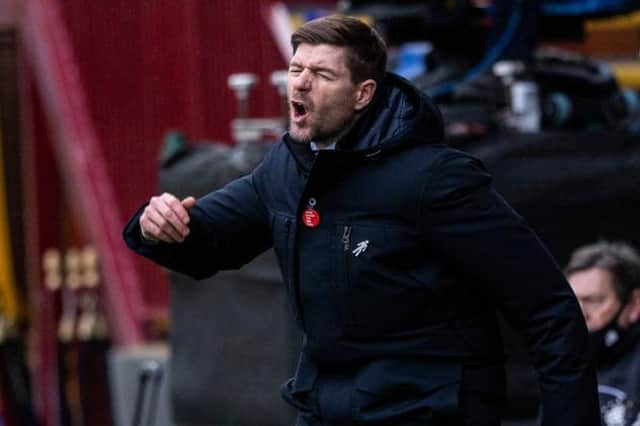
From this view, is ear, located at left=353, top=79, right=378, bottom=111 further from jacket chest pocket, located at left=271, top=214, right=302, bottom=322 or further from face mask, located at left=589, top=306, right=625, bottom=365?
face mask, located at left=589, top=306, right=625, bottom=365

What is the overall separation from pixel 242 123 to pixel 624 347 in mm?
2800

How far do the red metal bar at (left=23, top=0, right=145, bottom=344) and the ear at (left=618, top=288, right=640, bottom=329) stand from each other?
16.2ft

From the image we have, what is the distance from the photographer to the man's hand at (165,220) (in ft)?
12.0

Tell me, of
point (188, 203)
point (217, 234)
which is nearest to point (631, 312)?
point (217, 234)

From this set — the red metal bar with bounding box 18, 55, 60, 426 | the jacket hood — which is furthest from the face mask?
the red metal bar with bounding box 18, 55, 60, 426

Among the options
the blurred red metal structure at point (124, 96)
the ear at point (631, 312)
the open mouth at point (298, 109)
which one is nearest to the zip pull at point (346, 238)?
the open mouth at point (298, 109)

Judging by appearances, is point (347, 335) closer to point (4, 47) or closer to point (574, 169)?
point (574, 169)

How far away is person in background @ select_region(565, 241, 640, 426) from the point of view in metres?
4.54

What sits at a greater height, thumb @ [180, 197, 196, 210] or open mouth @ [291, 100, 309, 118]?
open mouth @ [291, 100, 309, 118]

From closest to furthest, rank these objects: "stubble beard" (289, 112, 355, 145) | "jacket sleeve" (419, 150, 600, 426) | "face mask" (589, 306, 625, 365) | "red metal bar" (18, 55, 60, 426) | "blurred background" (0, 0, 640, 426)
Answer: "jacket sleeve" (419, 150, 600, 426) < "stubble beard" (289, 112, 355, 145) < "face mask" (589, 306, 625, 365) < "blurred background" (0, 0, 640, 426) < "red metal bar" (18, 55, 60, 426)

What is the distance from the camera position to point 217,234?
383cm

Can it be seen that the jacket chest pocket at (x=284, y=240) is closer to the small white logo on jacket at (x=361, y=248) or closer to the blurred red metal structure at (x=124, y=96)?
the small white logo on jacket at (x=361, y=248)

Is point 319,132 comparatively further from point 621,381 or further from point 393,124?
point 621,381

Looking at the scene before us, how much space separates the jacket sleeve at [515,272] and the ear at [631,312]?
1.24m
